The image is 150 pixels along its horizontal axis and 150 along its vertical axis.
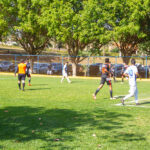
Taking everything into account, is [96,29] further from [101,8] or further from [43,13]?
[43,13]

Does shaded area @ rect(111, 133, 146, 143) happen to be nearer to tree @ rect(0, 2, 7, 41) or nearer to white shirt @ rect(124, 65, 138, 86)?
white shirt @ rect(124, 65, 138, 86)

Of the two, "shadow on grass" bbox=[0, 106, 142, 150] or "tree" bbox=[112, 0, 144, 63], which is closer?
"shadow on grass" bbox=[0, 106, 142, 150]

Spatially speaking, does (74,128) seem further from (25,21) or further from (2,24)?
(2,24)

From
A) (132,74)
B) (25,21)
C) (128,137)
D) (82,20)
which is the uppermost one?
(25,21)

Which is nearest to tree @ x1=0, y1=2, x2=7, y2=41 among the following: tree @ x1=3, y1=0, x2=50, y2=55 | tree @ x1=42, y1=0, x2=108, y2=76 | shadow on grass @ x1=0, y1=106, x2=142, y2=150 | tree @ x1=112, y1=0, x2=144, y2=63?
tree @ x1=3, y1=0, x2=50, y2=55

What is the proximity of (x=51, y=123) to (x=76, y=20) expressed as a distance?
26.9 metres

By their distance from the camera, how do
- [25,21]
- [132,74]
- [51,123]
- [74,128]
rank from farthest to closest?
[25,21]
[132,74]
[51,123]
[74,128]

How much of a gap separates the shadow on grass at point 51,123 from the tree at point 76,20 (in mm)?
23769

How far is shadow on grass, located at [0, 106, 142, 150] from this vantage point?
6.00m

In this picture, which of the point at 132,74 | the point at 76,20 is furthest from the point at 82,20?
the point at 132,74

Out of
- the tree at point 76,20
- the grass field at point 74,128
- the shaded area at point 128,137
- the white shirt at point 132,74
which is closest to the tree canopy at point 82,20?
the tree at point 76,20

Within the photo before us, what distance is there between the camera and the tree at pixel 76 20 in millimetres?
32188

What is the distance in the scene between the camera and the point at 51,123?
24.2 feet

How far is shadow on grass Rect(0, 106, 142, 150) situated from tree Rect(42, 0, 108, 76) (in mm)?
23769
